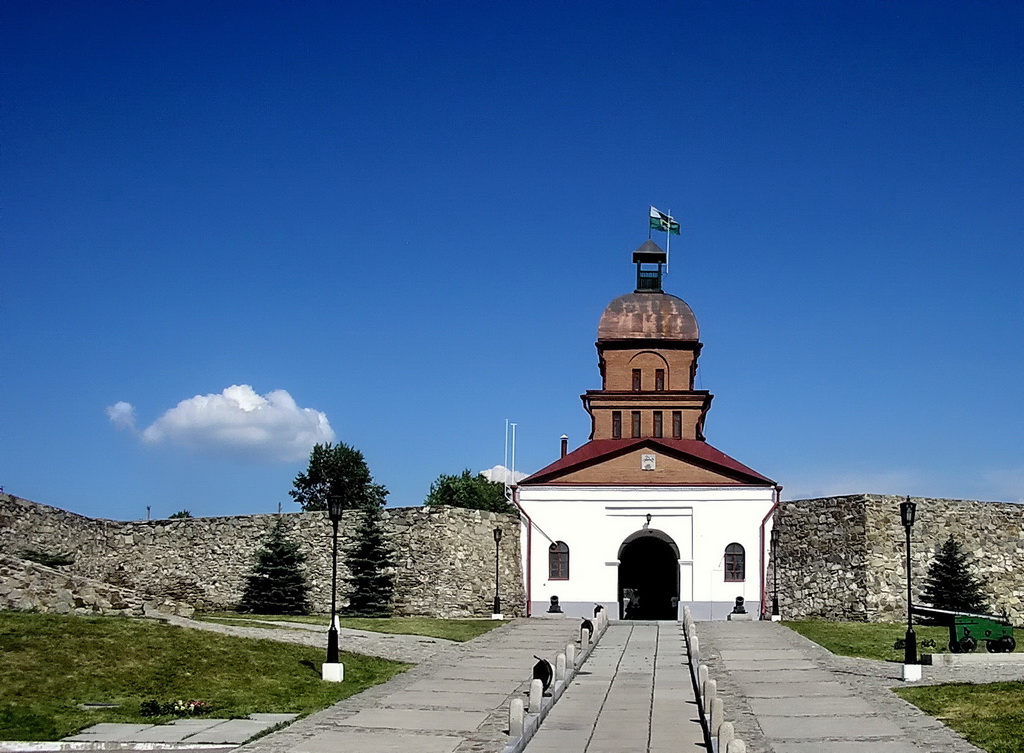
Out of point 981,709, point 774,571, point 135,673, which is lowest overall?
point 981,709

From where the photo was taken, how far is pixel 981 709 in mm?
16859

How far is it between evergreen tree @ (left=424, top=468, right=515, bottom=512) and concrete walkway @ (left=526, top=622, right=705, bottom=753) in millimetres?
56750

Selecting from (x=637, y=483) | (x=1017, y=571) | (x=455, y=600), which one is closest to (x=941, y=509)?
(x=1017, y=571)

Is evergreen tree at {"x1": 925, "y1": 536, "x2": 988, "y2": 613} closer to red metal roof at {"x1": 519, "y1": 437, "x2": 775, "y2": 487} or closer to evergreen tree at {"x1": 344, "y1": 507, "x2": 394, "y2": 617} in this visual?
red metal roof at {"x1": 519, "y1": 437, "x2": 775, "y2": 487}

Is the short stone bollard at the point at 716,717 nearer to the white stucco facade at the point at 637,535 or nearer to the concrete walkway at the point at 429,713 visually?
the concrete walkway at the point at 429,713

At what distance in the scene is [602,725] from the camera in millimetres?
16531

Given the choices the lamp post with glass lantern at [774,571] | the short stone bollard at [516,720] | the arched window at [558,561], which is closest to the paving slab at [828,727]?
the short stone bollard at [516,720]

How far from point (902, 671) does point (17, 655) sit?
51.1 feet

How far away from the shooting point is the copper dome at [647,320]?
45.0 meters

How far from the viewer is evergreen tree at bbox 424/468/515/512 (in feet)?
278

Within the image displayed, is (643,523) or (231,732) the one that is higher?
(643,523)

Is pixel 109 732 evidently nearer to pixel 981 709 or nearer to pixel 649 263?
pixel 981 709

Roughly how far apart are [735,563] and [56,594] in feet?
74.6

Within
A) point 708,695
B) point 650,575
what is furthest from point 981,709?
point 650,575
